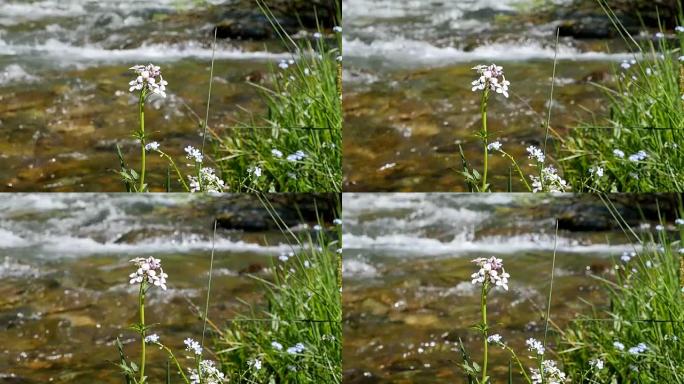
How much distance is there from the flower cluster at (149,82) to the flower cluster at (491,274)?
1.10 meters

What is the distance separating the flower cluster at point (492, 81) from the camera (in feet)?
9.50

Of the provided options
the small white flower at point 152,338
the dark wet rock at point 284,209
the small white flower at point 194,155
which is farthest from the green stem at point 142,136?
the small white flower at point 152,338

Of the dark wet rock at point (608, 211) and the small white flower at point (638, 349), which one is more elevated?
the dark wet rock at point (608, 211)

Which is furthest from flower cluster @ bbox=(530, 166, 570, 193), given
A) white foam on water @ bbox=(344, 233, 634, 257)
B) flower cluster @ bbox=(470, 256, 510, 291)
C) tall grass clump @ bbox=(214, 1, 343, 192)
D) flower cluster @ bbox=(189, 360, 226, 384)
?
flower cluster @ bbox=(189, 360, 226, 384)

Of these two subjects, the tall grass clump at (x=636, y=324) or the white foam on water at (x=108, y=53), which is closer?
the tall grass clump at (x=636, y=324)

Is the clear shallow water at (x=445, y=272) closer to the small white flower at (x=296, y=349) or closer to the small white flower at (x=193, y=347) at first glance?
the small white flower at (x=296, y=349)

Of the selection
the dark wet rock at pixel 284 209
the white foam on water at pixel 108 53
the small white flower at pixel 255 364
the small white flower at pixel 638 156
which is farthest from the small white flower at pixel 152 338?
the small white flower at pixel 638 156

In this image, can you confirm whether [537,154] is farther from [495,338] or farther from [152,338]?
[152,338]

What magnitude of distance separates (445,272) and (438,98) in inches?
21.0

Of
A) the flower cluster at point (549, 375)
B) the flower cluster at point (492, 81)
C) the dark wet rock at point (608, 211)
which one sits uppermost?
the flower cluster at point (492, 81)

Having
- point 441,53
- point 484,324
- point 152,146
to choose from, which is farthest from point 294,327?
point 441,53

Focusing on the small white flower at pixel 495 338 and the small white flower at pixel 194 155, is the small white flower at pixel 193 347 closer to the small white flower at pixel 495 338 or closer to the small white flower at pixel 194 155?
the small white flower at pixel 194 155

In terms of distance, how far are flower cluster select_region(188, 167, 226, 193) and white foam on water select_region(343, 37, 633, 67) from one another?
0.55m

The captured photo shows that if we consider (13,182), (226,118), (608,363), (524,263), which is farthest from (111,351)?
(608,363)
